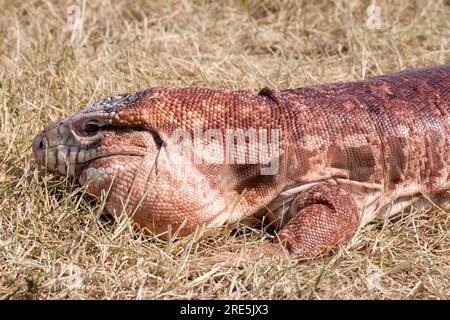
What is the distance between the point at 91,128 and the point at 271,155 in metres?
0.98

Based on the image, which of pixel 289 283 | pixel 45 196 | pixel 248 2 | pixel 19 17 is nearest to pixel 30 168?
pixel 45 196

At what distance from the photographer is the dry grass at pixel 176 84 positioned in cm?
463

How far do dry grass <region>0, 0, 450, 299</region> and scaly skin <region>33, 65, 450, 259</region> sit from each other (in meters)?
0.14

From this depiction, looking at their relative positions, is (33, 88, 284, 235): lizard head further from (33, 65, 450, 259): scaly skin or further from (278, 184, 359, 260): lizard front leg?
(278, 184, 359, 260): lizard front leg

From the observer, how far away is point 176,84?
22.9 ft

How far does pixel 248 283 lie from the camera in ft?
15.1

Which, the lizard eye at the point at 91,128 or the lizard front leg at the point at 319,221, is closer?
the lizard front leg at the point at 319,221

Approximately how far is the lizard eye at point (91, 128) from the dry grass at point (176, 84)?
315mm

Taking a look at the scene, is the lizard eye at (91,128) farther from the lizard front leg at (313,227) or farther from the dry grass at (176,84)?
the lizard front leg at (313,227)

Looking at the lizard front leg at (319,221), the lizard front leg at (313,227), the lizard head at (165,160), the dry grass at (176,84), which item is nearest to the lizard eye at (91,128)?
the lizard head at (165,160)

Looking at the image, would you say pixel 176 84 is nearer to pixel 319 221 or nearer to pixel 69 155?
pixel 69 155

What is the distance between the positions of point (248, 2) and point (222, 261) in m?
4.00

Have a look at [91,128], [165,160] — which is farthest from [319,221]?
[91,128]
